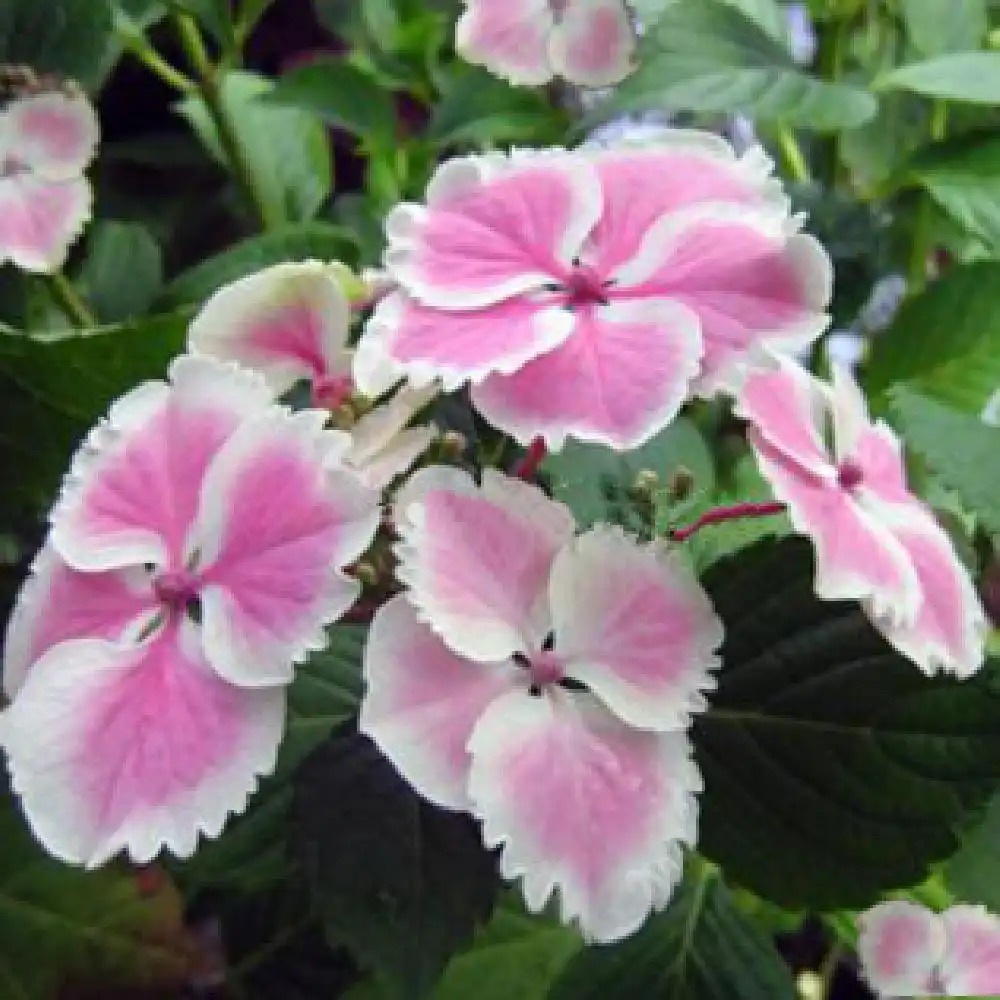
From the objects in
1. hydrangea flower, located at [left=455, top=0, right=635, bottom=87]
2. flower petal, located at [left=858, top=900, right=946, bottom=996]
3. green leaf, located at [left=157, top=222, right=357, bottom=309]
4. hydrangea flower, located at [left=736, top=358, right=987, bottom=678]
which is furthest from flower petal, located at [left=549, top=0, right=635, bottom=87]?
flower petal, located at [left=858, top=900, right=946, bottom=996]

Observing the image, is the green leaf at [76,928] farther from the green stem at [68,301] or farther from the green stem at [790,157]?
the green stem at [790,157]

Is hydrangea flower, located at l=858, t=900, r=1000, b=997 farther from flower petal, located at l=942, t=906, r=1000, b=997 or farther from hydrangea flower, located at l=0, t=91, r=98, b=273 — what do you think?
hydrangea flower, located at l=0, t=91, r=98, b=273

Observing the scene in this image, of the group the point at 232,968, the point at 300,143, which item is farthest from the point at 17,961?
the point at 300,143

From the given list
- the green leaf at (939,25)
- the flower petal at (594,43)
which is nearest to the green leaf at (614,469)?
the flower petal at (594,43)

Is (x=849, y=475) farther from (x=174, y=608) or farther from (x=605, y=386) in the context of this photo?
(x=174, y=608)

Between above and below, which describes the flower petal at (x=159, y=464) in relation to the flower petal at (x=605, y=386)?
below

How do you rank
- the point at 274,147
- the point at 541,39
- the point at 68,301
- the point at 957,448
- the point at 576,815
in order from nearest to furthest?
the point at 576,815 → the point at 957,448 → the point at 541,39 → the point at 68,301 → the point at 274,147

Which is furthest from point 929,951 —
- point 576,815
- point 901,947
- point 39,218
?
point 39,218
